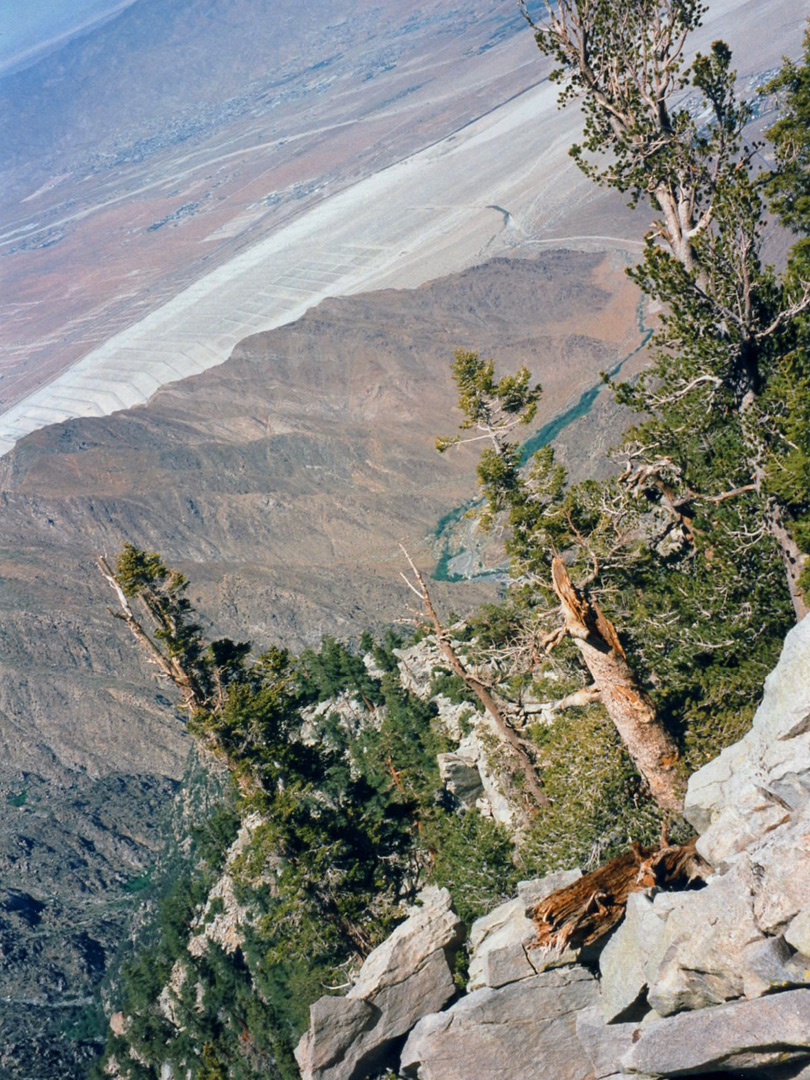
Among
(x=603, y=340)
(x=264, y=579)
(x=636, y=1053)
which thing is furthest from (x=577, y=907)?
(x=603, y=340)

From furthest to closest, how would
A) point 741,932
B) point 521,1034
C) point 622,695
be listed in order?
point 622,695 → point 521,1034 → point 741,932

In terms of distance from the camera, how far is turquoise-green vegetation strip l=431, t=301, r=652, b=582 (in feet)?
313

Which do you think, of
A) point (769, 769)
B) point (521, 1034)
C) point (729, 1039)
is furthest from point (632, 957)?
point (769, 769)

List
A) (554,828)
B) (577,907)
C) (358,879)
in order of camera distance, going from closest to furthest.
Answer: (577,907) < (554,828) < (358,879)

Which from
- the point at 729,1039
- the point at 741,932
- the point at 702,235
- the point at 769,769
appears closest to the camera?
the point at 729,1039

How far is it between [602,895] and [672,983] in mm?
2735

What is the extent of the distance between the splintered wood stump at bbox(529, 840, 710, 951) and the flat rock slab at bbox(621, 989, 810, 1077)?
256 centimetres

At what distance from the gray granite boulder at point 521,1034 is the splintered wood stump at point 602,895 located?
742mm

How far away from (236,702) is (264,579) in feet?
229

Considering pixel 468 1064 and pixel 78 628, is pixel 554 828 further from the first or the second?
pixel 78 628

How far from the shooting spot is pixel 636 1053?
42.5 ft

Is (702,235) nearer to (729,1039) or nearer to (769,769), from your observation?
(769,769)

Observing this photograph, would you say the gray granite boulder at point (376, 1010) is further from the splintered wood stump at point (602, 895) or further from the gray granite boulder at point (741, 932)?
the gray granite boulder at point (741, 932)

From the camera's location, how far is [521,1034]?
15.6m
